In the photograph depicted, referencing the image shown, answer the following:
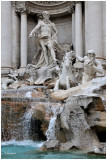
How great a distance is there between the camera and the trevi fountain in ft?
18.4

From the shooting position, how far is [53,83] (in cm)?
1077

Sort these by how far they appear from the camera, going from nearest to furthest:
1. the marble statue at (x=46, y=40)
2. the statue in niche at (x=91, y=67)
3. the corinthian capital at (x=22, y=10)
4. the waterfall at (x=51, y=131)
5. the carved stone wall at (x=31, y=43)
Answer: the waterfall at (x=51, y=131) → the statue in niche at (x=91, y=67) → the marble statue at (x=46, y=40) → the corinthian capital at (x=22, y=10) → the carved stone wall at (x=31, y=43)

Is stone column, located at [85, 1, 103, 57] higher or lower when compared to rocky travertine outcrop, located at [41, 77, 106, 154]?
higher

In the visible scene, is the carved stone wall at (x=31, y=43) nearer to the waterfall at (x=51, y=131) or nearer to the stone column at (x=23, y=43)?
the stone column at (x=23, y=43)

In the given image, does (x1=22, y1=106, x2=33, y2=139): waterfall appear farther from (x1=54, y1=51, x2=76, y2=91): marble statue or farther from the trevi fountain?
(x1=54, y1=51, x2=76, y2=91): marble statue

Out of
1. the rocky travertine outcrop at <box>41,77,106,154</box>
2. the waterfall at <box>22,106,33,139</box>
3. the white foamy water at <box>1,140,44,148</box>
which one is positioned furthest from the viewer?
the waterfall at <box>22,106,33,139</box>

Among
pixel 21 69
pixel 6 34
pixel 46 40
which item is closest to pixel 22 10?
pixel 6 34

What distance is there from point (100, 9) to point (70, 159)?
1020 centimetres

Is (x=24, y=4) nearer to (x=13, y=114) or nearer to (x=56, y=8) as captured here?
(x=56, y=8)

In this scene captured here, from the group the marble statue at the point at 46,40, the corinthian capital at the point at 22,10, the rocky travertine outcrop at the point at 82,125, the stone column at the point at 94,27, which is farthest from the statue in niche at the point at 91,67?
the corinthian capital at the point at 22,10

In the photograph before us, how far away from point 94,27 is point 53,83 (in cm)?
431

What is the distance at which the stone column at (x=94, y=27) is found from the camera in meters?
12.7

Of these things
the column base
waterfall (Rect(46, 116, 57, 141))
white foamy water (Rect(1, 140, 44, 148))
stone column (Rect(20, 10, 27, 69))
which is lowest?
white foamy water (Rect(1, 140, 44, 148))

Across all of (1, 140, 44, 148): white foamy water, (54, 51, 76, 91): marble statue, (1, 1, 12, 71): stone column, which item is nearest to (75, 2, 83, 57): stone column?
(54, 51, 76, 91): marble statue
